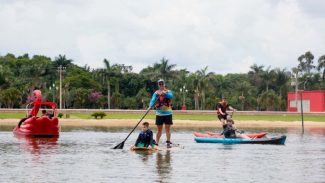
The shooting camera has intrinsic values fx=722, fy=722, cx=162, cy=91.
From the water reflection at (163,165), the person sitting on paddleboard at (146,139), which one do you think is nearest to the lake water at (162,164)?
the water reflection at (163,165)

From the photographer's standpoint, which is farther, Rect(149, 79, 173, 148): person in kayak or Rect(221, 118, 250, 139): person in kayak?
Rect(221, 118, 250, 139): person in kayak

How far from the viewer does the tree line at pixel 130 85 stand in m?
111

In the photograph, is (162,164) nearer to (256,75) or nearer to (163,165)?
(163,165)

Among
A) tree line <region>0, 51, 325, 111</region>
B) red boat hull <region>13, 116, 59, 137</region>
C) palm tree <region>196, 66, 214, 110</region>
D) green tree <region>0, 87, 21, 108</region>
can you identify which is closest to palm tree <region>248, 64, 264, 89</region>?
tree line <region>0, 51, 325, 111</region>

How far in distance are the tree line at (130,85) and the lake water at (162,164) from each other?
8164cm

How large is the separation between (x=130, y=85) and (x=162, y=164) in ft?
332

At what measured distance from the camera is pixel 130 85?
12038cm

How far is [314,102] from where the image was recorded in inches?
3984

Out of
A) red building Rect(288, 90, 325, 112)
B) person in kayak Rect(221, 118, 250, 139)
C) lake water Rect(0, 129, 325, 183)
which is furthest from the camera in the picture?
red building Rect(288, 90, 325, 112)

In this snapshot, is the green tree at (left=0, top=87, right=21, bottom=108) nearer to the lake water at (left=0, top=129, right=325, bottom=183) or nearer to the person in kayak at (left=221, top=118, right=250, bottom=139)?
the person in kayak at (left=221, top=118, right=250, bottom=139)

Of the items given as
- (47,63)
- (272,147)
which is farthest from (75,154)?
(47,63)

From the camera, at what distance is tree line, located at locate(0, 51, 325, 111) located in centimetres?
11100

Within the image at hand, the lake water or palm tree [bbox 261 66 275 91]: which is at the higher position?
palm tree [bbox 261 66 275 91]

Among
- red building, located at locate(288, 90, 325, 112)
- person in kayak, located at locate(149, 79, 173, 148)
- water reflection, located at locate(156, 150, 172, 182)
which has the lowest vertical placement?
water reflection, located at locate(156, 150, 172, 182)
